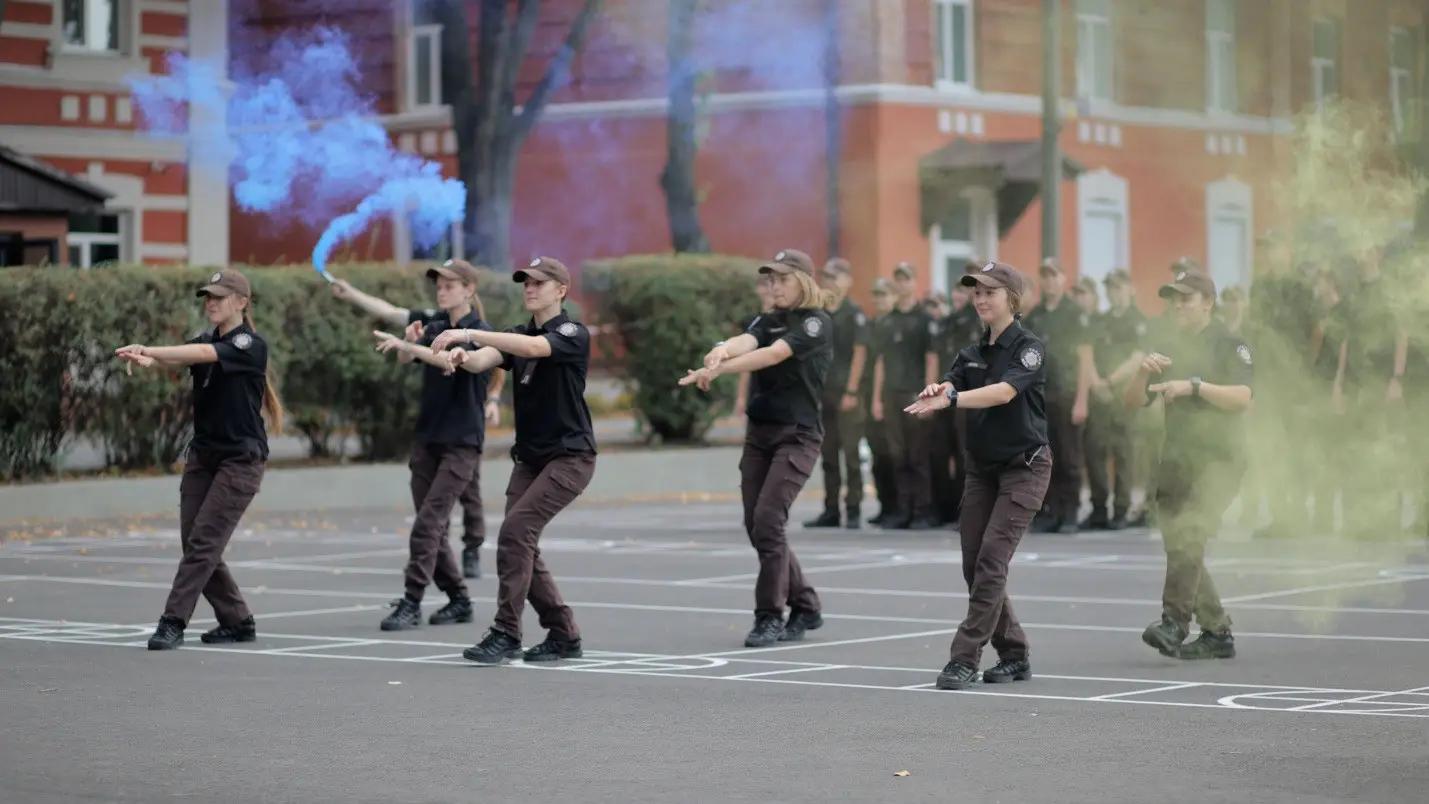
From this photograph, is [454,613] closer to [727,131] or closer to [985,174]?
[985,174]

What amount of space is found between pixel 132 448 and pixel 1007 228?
13639 millimetres

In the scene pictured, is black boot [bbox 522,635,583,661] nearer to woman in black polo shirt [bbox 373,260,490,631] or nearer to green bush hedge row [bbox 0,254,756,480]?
woman in black polo shirt [bbox 373,260,490,631]

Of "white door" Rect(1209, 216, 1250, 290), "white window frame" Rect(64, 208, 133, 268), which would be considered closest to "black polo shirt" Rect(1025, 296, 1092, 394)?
"white door" Rect(1209, 216, 1250, 290)

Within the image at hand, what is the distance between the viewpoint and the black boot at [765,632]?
42.3 ft

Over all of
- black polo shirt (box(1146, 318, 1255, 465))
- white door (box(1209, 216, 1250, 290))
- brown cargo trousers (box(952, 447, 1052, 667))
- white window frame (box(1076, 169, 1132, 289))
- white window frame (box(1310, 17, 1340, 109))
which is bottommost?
brown cargo trousers (box(952, 447, 1052, 667))

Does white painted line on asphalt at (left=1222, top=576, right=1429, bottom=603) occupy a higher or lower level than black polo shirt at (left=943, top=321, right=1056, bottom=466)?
lower

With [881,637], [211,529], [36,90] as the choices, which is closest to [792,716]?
[881,637]

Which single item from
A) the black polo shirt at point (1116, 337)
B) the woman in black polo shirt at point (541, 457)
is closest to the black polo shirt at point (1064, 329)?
the black polo shirt at point (1116, 337)

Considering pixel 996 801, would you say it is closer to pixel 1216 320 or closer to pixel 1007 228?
pixel 1216 320

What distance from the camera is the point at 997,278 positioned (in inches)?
455

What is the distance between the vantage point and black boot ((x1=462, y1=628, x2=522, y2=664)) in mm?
12133

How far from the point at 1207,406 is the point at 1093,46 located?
5255mm

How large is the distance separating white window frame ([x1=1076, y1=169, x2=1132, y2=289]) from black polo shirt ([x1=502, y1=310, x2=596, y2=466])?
7785mm

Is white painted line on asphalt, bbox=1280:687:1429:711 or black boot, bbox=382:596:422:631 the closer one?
white painted line on asphalt, bbox=1280:687:1429:711
